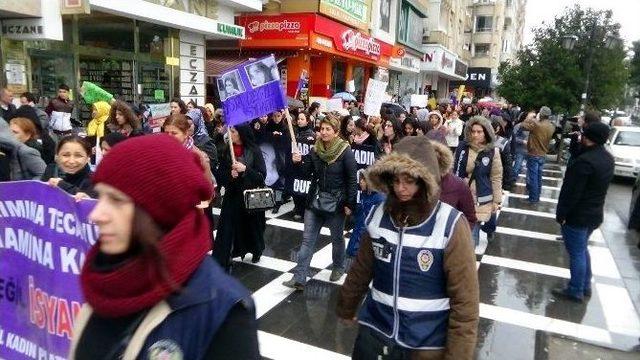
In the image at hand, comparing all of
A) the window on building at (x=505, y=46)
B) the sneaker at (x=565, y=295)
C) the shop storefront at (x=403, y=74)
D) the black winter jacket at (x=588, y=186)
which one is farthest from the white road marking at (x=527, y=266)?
the window on building at (x=505, y=46)

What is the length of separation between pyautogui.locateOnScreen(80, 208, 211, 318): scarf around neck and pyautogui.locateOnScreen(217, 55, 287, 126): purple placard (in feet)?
14.4

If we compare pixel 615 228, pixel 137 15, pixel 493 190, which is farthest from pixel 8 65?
pixel 615 228

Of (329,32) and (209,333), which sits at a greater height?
(329,32)

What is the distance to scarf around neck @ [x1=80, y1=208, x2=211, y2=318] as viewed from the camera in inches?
48.1

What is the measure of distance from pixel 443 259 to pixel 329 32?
18.0 metres

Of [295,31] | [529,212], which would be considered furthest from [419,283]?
[295,31]

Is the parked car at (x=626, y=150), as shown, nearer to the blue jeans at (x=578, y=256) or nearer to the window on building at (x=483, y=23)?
the blue jeans at (x=578, y=256)

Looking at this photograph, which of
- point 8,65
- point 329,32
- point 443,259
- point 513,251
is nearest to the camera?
point 443,259

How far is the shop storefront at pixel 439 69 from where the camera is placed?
128 feet

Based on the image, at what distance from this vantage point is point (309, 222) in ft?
17.6

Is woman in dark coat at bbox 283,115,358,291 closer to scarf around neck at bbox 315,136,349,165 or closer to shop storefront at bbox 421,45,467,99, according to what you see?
scarf around neck at bbox 315,136,349,165

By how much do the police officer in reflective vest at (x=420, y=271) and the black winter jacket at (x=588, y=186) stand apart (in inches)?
135

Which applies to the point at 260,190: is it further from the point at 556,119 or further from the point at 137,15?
the point at 556,119

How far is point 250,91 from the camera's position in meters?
6.00
